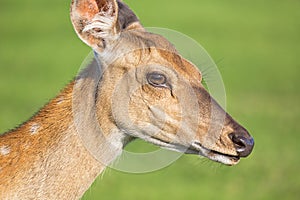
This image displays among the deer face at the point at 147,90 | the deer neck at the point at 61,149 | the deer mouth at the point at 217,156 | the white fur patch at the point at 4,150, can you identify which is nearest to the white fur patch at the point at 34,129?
the deer neck at the point at 61,149

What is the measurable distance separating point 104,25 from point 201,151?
1.17 m

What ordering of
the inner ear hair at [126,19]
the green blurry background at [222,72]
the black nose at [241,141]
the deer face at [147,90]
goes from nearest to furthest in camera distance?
the black nose at [241,141] → the deer face at [147,90] → the inner ear hair at [126,19] → the green blurry background at [222,72]

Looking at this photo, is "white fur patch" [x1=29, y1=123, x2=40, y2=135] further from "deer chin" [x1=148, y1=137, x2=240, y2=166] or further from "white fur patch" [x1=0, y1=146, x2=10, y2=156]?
"deer chin" [x1=148, y1=137, x2=240, y2=166]

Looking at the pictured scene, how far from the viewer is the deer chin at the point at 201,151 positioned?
7.34 m

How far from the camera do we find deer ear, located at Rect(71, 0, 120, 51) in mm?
7480

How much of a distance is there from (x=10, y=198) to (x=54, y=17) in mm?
30318

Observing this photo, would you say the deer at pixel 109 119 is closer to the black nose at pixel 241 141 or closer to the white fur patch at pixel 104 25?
the white fur patch at pixel 104 25

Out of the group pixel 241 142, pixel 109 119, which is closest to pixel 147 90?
pixel 109 119

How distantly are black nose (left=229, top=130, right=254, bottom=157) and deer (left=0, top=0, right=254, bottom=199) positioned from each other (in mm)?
102

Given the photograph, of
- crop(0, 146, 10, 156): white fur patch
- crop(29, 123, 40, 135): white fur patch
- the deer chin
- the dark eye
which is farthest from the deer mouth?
crop(0, 146, 10, 156): white fur patch

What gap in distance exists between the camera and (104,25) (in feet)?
24.5

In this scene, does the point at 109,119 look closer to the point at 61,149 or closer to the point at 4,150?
the point at 61,149

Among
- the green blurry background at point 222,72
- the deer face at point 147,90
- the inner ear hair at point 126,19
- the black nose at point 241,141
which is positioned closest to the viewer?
the black nose at point 241,141

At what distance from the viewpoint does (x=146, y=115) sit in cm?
748
